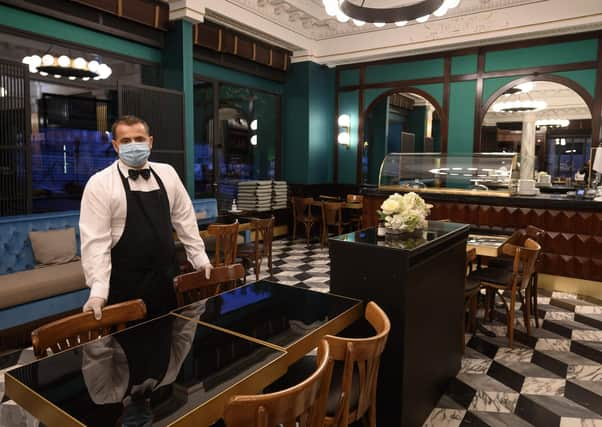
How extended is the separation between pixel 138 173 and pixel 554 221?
467cm

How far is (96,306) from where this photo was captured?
1.85 meters

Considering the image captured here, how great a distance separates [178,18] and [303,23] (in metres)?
2.63

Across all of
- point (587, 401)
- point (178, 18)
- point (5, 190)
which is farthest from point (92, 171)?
point (587, 401)

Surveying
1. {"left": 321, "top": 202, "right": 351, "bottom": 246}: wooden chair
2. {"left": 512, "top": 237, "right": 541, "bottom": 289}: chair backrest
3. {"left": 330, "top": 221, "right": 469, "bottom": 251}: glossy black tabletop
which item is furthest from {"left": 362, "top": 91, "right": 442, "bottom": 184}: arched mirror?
{"left": 330, "top": 221, "right": 469, "bottom": 251}: glossy black tabletop

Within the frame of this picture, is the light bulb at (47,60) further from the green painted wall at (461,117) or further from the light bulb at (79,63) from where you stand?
the green painted wall at (461,117)

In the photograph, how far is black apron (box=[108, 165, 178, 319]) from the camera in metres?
2.24

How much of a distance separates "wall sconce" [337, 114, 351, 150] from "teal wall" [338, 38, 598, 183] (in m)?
0.08

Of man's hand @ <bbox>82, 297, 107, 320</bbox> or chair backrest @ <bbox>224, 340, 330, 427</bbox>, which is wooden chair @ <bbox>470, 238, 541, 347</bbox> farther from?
man's hand @ <bbox>82, 297, 107, 320</bbox>

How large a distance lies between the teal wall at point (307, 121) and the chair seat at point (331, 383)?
6.36 meters

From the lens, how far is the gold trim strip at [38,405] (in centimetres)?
113

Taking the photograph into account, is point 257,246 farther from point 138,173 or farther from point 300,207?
point 300,207

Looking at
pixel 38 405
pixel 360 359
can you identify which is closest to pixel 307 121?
pixel 360 359

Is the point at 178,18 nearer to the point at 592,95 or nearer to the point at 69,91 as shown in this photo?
the point at 69,91

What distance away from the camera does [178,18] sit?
562cm
